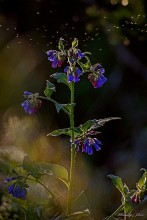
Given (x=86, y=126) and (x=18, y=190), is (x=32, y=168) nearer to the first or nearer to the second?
(x=18, y=190)

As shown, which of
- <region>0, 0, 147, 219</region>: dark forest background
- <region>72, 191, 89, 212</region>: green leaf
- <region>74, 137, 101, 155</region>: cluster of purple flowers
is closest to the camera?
<region>74, 137, 101, 155</region>: cluster of purple flowers

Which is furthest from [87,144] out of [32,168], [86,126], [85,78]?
[85,78]

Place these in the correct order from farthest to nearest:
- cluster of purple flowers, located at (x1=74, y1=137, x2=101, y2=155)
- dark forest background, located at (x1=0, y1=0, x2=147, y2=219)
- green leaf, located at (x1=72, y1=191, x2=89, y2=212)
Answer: dark forest background, located at (x1=0, y1=0, x2=147, y2=219) < green leaf, located at (x1=72, y1=191, x2=89, y2=212) < cluster of purple flowers, located at (x1=74, y1=137, x2=101, y2=155)

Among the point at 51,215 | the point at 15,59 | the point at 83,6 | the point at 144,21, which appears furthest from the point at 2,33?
the point at 51,215

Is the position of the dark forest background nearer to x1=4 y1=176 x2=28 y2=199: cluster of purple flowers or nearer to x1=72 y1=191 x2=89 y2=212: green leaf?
x1=72 y1=191 x2=89 y2=212: green leaf

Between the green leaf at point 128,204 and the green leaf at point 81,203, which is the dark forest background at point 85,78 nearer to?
the green leaf at point 81,203

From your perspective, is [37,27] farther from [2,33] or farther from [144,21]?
[144,21]

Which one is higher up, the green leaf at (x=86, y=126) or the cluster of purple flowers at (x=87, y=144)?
the green leaf at (x=86, y=126)

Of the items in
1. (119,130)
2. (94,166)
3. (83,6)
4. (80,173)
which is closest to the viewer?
(80,173)

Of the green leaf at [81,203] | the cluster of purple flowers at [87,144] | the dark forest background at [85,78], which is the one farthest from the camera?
the dark forest background at [85,78]

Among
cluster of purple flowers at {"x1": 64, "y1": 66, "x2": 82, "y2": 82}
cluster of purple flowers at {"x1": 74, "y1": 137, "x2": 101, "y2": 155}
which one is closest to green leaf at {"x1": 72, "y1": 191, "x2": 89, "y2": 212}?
cluster of purple flowers at {"x1": 74, "y1": 137, "x2": 101, "y2": 155}

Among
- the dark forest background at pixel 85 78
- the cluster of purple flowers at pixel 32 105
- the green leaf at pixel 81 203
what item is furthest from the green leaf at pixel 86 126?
the dark forest background at pixel 85 78
